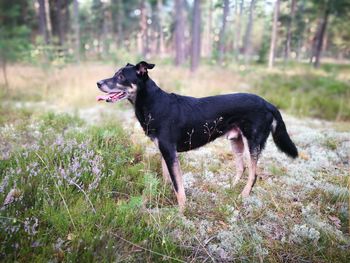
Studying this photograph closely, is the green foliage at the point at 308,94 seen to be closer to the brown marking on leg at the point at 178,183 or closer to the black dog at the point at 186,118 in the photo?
the black dog at the point at 186,118

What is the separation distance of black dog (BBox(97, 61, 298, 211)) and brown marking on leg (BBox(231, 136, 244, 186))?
10cm

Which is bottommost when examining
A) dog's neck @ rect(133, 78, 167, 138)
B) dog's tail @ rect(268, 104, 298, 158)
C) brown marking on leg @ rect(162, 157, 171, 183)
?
brown marking on leg @ rect(162, 157, 171, 183)

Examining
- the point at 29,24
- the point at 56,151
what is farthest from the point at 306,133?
the point at 29,24

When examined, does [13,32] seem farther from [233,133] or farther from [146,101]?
[233,133]

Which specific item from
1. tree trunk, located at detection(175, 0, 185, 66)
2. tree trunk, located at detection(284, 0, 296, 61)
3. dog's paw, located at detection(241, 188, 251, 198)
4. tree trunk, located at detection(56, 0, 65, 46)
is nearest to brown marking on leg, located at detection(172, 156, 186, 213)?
dog's paw, located at detection(241, 188, 251, 198)

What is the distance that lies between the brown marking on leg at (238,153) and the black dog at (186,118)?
0.10 meters

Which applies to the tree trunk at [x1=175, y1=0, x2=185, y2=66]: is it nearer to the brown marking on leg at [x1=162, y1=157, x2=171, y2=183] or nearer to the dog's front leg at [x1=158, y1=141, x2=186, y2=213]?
the brown marking on leg at [x1=162, y1=157, x2=171, y2=183]

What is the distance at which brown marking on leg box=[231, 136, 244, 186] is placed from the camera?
4.35 meters

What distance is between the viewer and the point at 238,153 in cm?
441

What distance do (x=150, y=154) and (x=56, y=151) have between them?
1.43m

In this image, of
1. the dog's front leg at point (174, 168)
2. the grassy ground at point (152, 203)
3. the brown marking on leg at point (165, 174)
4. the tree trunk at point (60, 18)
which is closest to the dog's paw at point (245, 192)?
the grassy ground at point (152, 203)

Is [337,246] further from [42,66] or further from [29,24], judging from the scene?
[29,24]

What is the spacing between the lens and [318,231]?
125 inches

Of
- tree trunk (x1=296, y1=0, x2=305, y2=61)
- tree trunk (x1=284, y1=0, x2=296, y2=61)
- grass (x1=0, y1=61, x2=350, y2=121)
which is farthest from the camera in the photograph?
tree trunk (x1=296, y1=0, x2=305, y2=61)
